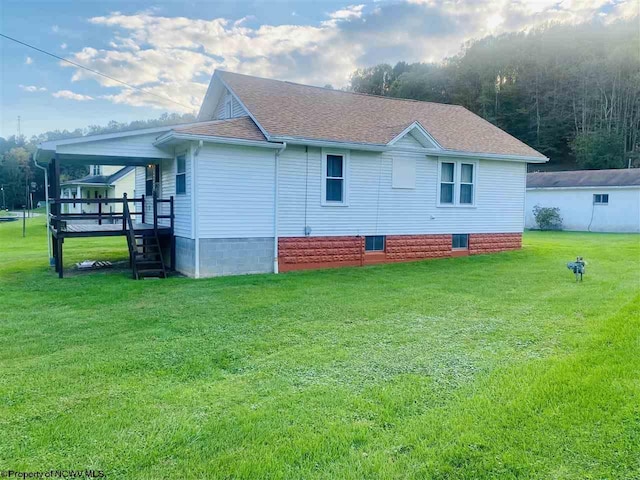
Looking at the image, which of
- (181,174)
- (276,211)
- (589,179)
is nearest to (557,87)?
(589,179)

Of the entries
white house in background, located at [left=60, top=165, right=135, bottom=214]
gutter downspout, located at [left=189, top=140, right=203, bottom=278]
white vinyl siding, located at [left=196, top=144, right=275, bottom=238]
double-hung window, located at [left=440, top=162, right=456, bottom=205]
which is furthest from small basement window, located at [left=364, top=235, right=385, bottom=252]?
white house in background, located at [left=60, top=165, right=135, bottom=214]

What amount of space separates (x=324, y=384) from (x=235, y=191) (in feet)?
23.1

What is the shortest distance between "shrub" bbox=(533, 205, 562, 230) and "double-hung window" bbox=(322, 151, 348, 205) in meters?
19.2

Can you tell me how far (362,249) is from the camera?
1231 cm

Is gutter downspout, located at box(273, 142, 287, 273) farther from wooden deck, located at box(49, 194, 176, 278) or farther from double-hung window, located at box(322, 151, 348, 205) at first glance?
wooden deck, located at box(49, 194, 176, 278)

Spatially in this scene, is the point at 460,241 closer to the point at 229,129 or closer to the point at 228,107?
the point at 229,129

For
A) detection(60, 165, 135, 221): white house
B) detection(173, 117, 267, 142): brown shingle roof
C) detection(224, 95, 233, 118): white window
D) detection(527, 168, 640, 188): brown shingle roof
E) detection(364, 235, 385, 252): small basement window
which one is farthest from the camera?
detection(60, 165, 135, 221): white house

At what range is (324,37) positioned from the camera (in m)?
21.6

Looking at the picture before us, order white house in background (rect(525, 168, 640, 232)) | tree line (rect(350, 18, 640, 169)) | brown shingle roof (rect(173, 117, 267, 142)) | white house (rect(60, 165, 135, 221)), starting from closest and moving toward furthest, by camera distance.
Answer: brown shingle roof (rect(173, 117, 267, 142)) < white house in background (rect(525, 168, 640, 232)) < white house (rect(60, 165, 135, 221)) < tree line (rect(350, 18, 640, 169))

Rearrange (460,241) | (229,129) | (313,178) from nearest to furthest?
(229,129) → (313,178) → (460,241)

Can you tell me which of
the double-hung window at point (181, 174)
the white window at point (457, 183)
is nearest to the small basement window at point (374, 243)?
the white window at point (457, 183)

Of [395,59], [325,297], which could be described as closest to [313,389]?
[325,297]

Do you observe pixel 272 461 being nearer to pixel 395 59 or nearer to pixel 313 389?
pixel 313 389

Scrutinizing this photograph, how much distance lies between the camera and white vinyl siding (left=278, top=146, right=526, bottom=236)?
Answer: 11234 mm
